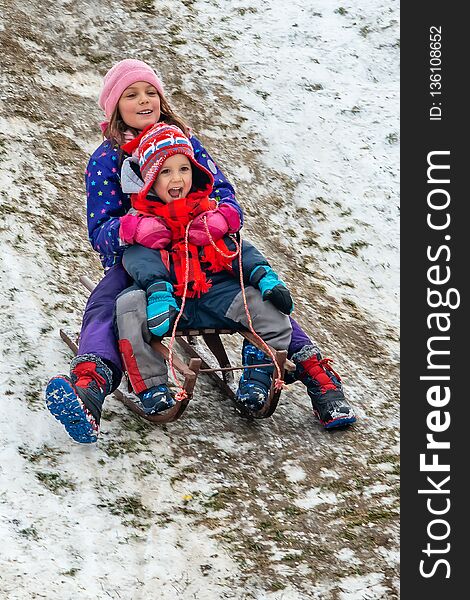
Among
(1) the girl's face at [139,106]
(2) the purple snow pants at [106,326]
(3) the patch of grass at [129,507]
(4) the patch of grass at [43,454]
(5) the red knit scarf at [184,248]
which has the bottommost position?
(3) the patch of grass at [129,507]

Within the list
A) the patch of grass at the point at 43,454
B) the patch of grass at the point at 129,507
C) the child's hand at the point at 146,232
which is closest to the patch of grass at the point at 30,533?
the patch of grass at the point at 129,507

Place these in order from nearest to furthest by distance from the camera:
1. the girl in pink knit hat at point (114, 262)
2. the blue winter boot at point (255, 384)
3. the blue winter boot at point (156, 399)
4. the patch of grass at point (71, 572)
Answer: the patch of grass at point (71, 572)
the girl in pink knit hat at point (114, 262)
the blue winter boot at point (156, 399)
the blue winter boot at point (255, 384)

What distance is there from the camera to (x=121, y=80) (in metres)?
5.36

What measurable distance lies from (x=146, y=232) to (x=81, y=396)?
0.97m

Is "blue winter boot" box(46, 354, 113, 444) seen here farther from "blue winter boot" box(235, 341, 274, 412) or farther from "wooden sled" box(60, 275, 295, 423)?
"blue winter boot" box(235, 341, 274, 412)

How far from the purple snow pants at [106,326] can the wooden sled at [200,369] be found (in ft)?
0.75

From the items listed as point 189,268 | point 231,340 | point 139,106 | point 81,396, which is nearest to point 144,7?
point 139,106

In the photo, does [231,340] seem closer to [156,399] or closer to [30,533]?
[156,399]

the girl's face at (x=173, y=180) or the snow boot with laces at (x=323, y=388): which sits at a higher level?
the girl's face at (x=173, y=180)

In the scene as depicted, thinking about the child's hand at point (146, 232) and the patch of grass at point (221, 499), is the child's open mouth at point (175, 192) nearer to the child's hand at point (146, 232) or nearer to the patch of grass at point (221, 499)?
the child's hand at point (146, 232)

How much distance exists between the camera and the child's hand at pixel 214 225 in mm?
4832

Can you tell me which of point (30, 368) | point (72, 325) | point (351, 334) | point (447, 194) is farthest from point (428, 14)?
point (30, 368)

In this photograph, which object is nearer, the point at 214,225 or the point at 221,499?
the point at 221,499

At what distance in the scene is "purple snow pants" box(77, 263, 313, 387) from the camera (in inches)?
183
